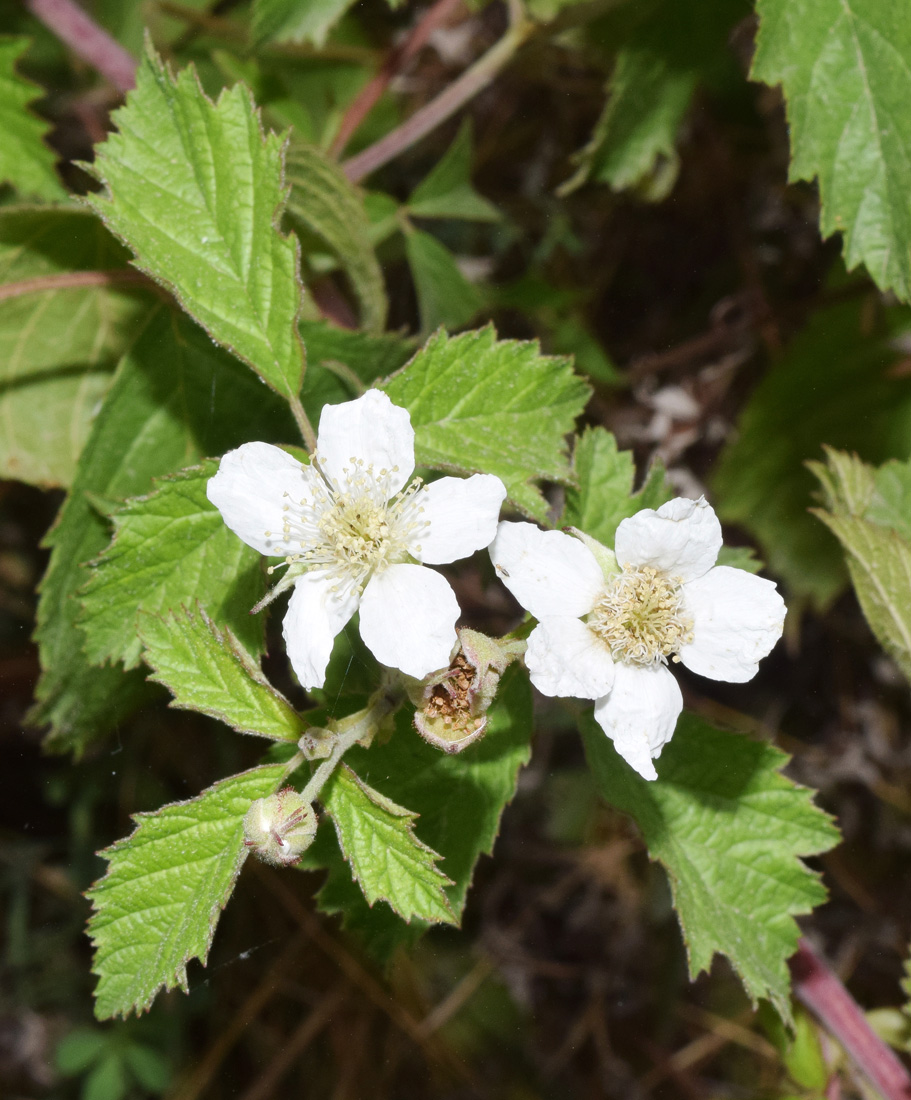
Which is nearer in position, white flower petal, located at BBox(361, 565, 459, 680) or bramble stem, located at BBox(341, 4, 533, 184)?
white flower petal, located at BBox(361, 565, 459, 680)

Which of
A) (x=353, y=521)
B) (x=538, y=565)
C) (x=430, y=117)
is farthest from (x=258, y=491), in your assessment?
(x=430, y=117)

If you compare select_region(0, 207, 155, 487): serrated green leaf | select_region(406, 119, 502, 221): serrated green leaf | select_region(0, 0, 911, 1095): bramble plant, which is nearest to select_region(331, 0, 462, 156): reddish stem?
select_region(0, 0, 911, 1095): bramble plant

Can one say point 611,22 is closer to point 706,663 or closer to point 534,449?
point 534,449

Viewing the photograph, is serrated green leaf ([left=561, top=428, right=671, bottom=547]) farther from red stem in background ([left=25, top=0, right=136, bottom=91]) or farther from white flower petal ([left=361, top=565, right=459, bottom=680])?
red stem in background ([left=25, top=0, right=136, bottom=91])

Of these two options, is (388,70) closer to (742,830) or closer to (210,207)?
(210,207)

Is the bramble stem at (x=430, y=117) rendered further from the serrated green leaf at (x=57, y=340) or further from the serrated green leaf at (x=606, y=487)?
the serrated green leaf at (x=606, y=487)

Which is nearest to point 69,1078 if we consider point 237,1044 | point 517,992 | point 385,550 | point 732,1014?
point 237,1044

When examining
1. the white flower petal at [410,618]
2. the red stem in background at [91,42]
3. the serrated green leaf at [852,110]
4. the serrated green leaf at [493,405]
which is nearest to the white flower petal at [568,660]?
the white flower petal at [410,618]
